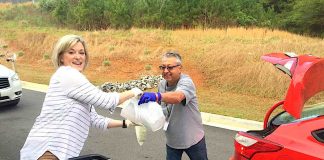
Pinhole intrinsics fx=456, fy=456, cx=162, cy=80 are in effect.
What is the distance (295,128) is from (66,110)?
5.42ft

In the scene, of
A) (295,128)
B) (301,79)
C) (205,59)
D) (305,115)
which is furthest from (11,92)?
(205,59)

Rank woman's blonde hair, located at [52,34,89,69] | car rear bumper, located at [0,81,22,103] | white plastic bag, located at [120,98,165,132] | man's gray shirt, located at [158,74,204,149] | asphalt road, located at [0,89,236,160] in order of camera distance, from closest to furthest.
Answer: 1. woman's blonde hair, located at [52,34,89,69]
2. white plastic bag, located at [120,98,165,132]
3. man's gray shirt, located at [158,74,204,149]
4. asphalt road, located at [0,89,236,160]
5. car rear bumper, located at [0,81,22,103]

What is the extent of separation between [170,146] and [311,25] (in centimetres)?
3485

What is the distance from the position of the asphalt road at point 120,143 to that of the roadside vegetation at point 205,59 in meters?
1.92

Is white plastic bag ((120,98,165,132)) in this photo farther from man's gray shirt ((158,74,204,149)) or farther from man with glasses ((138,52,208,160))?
man's gray shirt ((158,74,204,149))

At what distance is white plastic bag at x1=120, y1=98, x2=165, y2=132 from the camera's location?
3297mm

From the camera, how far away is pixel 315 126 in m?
3.27

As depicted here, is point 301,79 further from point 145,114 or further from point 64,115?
point 64,115

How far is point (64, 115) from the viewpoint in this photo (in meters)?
3.02

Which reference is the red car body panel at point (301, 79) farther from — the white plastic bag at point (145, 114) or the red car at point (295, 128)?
the white plastic bag at point (145, 114)

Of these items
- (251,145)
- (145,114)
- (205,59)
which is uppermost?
(145,114)

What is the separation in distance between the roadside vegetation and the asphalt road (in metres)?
1.92

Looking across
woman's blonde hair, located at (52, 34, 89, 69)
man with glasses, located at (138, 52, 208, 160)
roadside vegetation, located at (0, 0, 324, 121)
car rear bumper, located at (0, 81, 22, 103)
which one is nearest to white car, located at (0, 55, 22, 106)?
car rear bumper, located at (0, 81, 22, 103)

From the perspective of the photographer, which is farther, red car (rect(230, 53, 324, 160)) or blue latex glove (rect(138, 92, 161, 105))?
blue latex glove (rect(138, 92, 161, 105))
